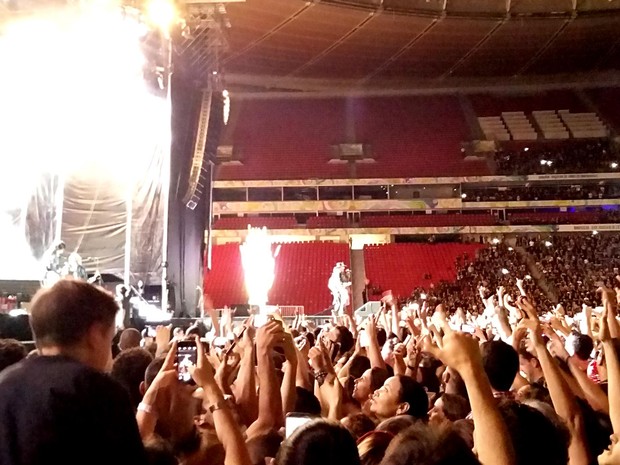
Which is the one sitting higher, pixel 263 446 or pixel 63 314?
pixel 63 314

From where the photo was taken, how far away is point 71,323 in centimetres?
175

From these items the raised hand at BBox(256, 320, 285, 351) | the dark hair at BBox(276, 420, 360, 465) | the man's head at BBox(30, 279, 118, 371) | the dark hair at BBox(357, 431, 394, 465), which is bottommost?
the dark hair at BBox(357, 431, 394, 465)

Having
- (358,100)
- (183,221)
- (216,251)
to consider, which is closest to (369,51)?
(358,100)

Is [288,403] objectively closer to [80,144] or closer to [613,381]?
[613,381]

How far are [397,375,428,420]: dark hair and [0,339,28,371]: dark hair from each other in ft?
5.64

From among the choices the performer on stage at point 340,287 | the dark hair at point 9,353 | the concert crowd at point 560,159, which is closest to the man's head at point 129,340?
the dark hair at point 9,353

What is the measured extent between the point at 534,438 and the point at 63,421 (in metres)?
1.21

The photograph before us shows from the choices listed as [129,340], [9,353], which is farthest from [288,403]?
[129,340]

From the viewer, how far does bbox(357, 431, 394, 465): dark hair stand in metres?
1.80

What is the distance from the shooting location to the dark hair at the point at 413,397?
2.60 meters

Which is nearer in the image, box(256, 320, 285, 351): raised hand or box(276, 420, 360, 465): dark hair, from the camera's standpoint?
box(276, 420, 360, 465): dark hair

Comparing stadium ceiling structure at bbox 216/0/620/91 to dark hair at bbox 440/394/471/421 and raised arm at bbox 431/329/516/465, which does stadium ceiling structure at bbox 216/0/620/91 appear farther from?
raised arm at bbox 431/329/516/465

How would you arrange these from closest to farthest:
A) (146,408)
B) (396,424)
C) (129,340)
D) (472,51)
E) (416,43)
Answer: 1. (396,424)
2. (146,408)
3. (129,340)
4. (416,43)
5. (472,51)

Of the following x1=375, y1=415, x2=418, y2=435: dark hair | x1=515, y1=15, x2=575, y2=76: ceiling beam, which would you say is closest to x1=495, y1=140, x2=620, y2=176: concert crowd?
x1=515, y1=15, x2=575, y2=76: ceiling beam
